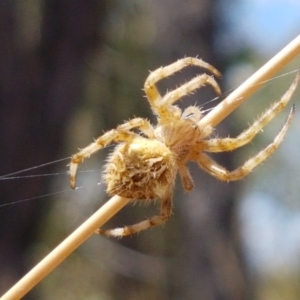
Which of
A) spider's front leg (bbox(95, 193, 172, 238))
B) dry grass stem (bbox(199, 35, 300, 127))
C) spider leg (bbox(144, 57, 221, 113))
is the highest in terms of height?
spider leg (bbox(144, 57, 221, 113))

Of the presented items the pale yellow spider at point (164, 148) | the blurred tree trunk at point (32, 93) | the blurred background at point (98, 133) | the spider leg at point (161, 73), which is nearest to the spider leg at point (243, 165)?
the pale yellow spider at point (164, 148)

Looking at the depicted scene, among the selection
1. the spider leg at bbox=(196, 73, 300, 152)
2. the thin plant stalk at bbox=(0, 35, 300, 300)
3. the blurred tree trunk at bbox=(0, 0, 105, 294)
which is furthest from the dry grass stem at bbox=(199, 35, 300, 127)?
the blurred tree trunk at bbox=(0, 0, 105, 294)

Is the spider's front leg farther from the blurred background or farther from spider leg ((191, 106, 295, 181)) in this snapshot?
the blurred background

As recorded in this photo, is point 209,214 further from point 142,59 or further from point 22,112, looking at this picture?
point 142,59

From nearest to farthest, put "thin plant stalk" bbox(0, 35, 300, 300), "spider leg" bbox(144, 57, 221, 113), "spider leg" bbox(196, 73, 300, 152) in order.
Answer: "thin plant stalk" bbox(0, 35, 300, 300), "spider leg" bbox(196, 73, 300, 152), "spider leg" bbox(144, 57, 221, 113)

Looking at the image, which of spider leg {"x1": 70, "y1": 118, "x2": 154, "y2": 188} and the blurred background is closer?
spider leg {"x1": 70, "y1": 118, "x2": 154, "y2": 188}

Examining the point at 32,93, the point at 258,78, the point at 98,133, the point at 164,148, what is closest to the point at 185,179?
the point at 164,148

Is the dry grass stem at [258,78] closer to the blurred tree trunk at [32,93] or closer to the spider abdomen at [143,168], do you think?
the spider abdomen at [143,168]
